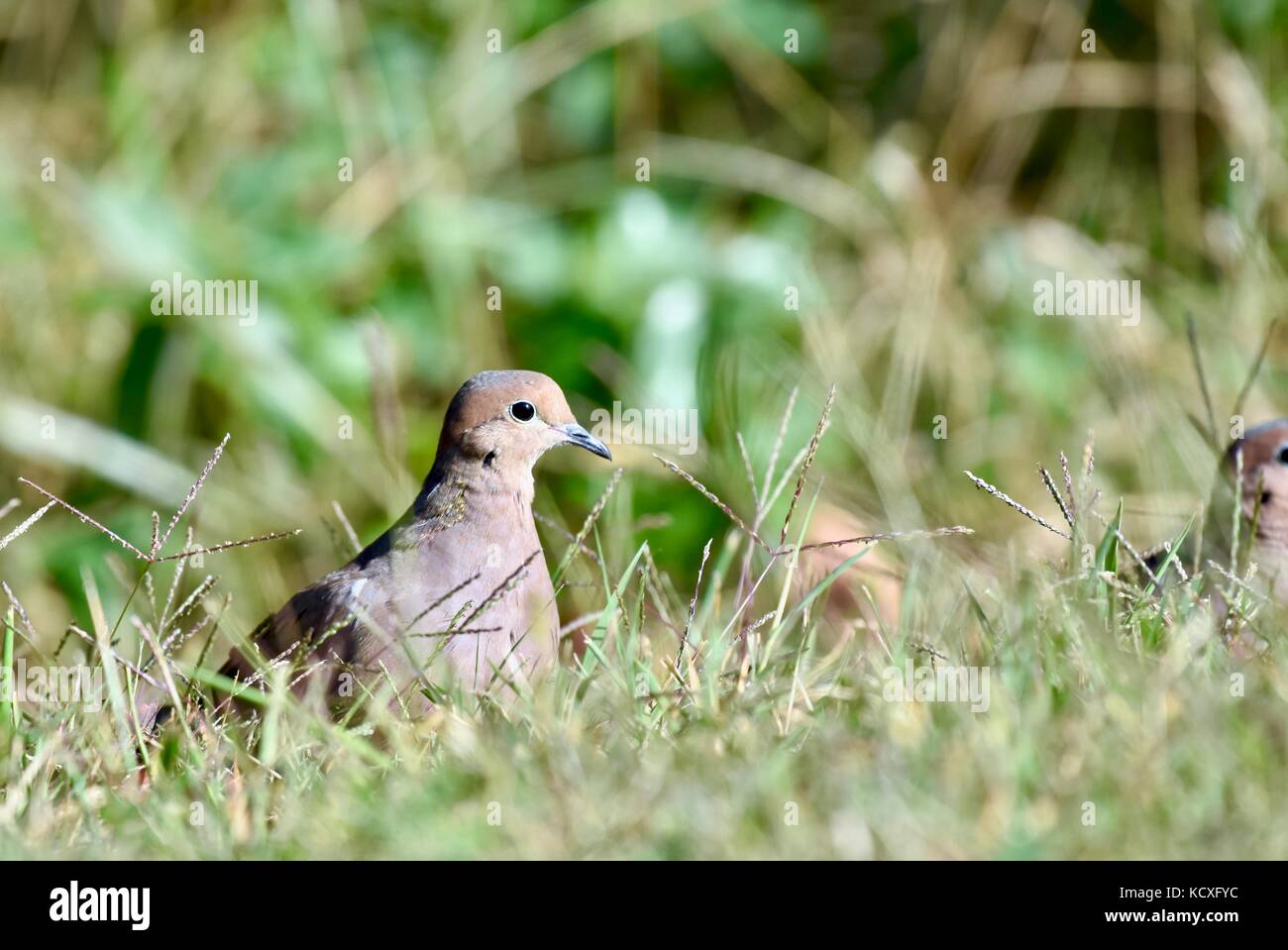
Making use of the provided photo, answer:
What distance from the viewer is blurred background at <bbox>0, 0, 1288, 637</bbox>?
20.5ft

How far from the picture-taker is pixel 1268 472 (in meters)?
4.17

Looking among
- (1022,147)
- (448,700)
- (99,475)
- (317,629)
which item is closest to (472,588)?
(317,629)

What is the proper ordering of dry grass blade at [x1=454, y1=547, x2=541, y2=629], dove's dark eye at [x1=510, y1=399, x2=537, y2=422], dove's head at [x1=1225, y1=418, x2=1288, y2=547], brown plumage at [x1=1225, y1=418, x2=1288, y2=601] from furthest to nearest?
dove's dark eye at [x1=510, y1=399, x2=537, y2=422]
dove's head at [x1=1225, y1=418, x2=1288, y2=547]
brown plumage at [x1=1225, y1=418, x2=1288, y2=601]
dry grass blade at [x1=454, y1=547, x2=541, y2=629]

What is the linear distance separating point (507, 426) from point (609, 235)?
2.55m

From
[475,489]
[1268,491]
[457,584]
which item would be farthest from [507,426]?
[1268,491]

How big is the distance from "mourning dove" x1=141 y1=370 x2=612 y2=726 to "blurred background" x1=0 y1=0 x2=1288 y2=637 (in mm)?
1368

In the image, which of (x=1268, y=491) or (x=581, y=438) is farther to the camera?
(x=581, y=438)

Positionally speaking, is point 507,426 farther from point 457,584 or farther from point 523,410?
point 457,584

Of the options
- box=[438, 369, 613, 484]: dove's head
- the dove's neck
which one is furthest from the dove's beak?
the dove's neck

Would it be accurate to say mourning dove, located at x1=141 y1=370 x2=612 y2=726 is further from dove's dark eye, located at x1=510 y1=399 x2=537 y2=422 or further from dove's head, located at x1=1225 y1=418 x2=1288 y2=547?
dove's head, located at x1=1225 y1=418 x2=1288 y2=547

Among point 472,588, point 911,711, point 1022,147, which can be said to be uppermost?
point 1022,147

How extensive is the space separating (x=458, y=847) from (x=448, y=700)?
76cm
